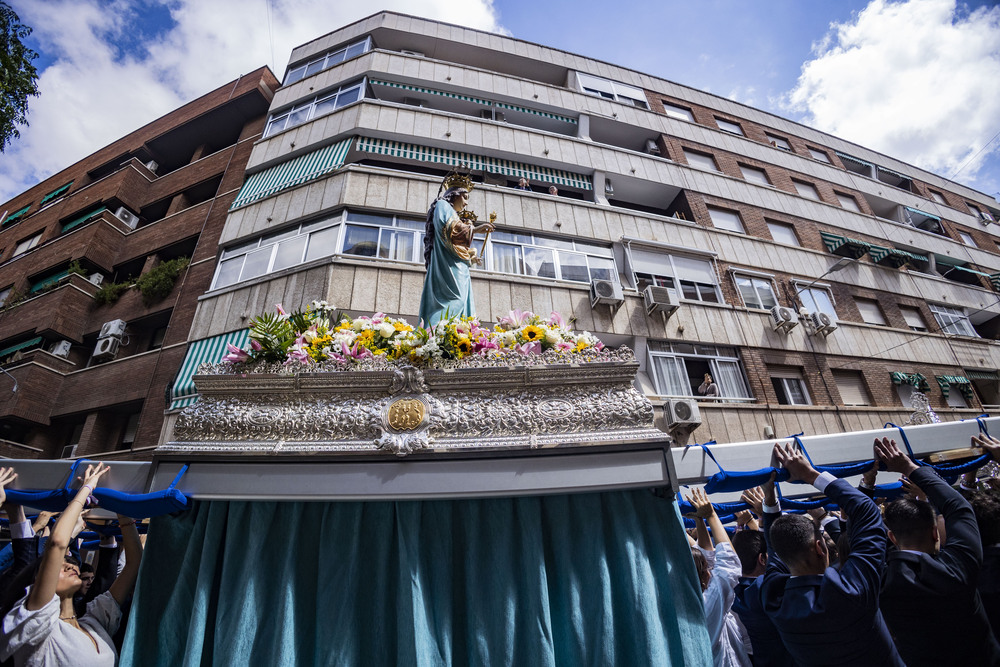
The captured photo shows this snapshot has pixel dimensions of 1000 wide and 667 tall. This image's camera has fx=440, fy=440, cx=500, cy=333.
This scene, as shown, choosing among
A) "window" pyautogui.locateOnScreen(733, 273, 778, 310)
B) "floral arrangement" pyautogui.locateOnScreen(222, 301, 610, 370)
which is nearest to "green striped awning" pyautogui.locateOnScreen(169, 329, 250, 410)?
"floral arrangement" pyautogui.locateOnScreen(222, 301, 610, 370)

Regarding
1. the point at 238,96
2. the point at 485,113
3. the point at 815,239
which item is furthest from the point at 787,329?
the point at 238,96

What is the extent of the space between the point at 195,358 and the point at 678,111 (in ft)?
67.4

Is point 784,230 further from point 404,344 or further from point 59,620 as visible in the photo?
point 59,620

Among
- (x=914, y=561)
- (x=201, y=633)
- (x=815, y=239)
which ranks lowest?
(x=201, y=633)

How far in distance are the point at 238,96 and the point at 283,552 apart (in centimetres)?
2126

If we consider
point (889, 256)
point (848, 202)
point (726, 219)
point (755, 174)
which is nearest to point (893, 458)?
point (726, 219)

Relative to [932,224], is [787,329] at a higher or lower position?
lower

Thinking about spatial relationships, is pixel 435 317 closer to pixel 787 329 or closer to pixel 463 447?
pixel 463 447

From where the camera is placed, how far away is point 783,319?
533 inches

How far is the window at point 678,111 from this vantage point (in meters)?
19.2

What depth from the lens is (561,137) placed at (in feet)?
51.7

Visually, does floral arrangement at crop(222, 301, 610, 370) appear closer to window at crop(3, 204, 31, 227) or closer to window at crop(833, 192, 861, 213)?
window at crop(833, 192, 861, 213)

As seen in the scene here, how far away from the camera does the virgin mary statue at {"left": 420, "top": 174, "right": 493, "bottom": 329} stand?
4.89 metres

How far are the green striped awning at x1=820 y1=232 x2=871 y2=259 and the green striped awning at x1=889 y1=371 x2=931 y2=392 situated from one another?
4899mm
